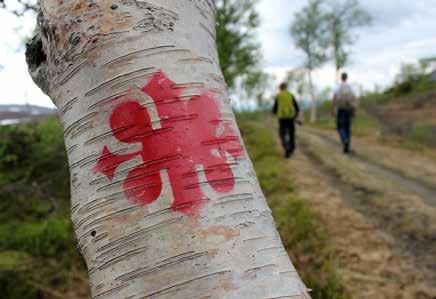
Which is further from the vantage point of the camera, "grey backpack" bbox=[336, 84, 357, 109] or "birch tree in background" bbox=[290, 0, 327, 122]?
"birch tree in background" bbox=[290, 0, 327, 122]

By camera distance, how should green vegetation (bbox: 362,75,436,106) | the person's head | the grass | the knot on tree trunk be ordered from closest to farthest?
the knot on tree trunk
the person's head
the grass
green vegetation (bbox: 362,75,436,106)

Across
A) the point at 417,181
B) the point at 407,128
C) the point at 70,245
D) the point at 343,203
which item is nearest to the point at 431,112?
the point at 407,128

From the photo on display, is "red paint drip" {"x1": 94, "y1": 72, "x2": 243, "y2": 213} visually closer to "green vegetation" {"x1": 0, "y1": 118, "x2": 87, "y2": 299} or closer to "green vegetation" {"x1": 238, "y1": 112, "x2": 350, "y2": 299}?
"green vegetation" {"x1": 238, "y1": 112, "x2": 350, "y2": 299}

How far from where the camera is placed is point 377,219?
5773 mm

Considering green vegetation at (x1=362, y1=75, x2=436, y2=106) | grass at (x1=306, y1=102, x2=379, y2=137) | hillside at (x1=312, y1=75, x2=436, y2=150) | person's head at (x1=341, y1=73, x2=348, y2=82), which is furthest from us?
green vegetation at (x1=362, y1=75, x2=436, y2=106)

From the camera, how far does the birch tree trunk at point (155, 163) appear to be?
2.94 ft

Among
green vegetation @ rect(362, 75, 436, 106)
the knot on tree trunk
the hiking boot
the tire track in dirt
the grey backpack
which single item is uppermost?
the knot on tree trunk

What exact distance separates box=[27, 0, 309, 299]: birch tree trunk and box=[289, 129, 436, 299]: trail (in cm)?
358

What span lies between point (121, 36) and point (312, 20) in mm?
32127

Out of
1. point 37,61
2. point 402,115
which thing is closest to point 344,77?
point 37,61

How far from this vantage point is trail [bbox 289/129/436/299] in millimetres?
4320

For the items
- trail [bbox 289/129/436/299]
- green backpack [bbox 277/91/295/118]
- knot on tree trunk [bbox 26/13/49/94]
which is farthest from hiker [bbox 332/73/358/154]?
knot on tree trunk [bbox 26/13/49/94]

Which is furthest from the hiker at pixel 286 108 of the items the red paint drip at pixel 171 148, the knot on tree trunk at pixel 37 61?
the red paint drip at pixel 171 148

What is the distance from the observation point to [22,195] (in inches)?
249
